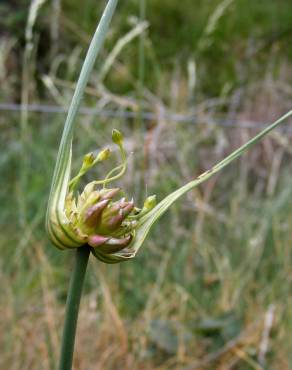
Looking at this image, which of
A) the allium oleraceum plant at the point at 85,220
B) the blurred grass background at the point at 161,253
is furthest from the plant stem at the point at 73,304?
the blurred grass background at the point at 161,253

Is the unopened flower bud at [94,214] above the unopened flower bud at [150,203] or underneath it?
above

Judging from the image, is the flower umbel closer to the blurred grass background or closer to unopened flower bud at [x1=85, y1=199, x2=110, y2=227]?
unopened flower bud at [x1=85, y1=199, x2=110, y2=227]

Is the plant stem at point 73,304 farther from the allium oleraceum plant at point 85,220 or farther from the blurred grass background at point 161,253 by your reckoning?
the blurred grass background at point 161,253

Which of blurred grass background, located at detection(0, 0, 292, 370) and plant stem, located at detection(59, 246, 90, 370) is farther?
blurred grass background, located at detection(0, 0, 292, 370)

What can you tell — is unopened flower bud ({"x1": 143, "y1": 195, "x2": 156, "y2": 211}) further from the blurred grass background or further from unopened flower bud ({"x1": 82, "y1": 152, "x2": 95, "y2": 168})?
the blurred grass background

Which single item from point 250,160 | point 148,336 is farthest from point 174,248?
point 250,160

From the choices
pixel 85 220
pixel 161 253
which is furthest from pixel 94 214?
pixel 161 253

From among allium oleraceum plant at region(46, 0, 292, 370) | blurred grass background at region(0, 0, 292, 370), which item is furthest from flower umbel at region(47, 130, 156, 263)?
blurred grass background at region(0, 0, 292, 370)

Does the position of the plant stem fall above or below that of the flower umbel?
below

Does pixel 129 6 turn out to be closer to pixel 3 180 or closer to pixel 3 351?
pixel 3 180

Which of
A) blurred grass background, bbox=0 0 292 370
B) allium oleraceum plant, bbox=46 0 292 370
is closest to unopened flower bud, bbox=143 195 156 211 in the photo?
allium oleraceum plant, bbox=46 0 292 370
